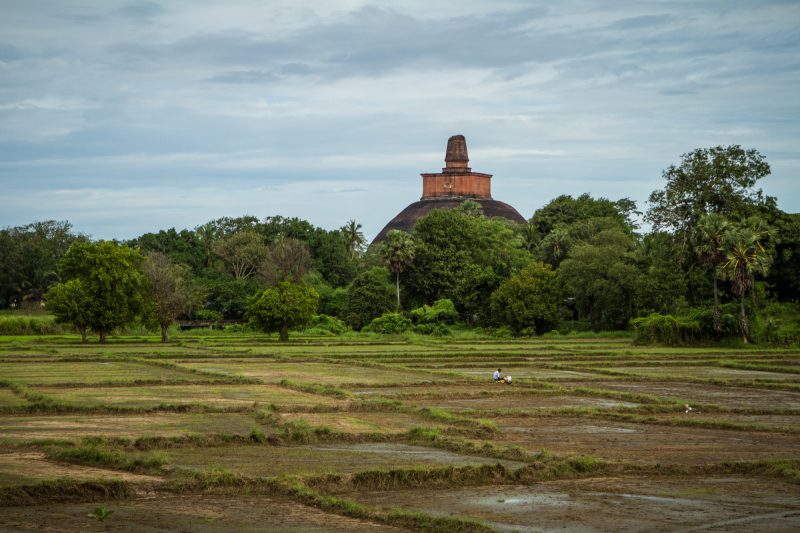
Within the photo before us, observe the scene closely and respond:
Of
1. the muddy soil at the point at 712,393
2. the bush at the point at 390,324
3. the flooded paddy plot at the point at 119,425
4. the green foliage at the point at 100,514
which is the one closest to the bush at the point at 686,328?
the bush at the point at 390,324

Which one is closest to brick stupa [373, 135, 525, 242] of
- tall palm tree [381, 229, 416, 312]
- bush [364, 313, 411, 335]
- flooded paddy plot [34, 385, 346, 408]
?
tall palm tree [381, 229, 416, 312]

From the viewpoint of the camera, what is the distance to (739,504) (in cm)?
1579

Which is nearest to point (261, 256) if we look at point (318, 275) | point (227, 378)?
point (318, 275)

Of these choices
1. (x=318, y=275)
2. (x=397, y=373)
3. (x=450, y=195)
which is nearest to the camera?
(x=397, y=373)

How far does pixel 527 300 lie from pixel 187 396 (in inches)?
1560

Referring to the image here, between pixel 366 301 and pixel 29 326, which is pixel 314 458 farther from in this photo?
pixel 366 301

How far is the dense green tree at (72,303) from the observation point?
5881 cm

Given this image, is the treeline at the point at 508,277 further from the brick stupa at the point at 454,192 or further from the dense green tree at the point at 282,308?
the brick stupa at the point at 454,192

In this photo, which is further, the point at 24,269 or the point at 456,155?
the point at 456,155

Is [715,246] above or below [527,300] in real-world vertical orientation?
above

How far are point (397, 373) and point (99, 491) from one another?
80.2ft

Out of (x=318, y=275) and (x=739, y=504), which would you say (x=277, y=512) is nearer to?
(x=739, y=504)

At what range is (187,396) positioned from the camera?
30.6 metres

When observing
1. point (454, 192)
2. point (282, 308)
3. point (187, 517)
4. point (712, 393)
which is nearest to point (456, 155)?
point (454, 192)
